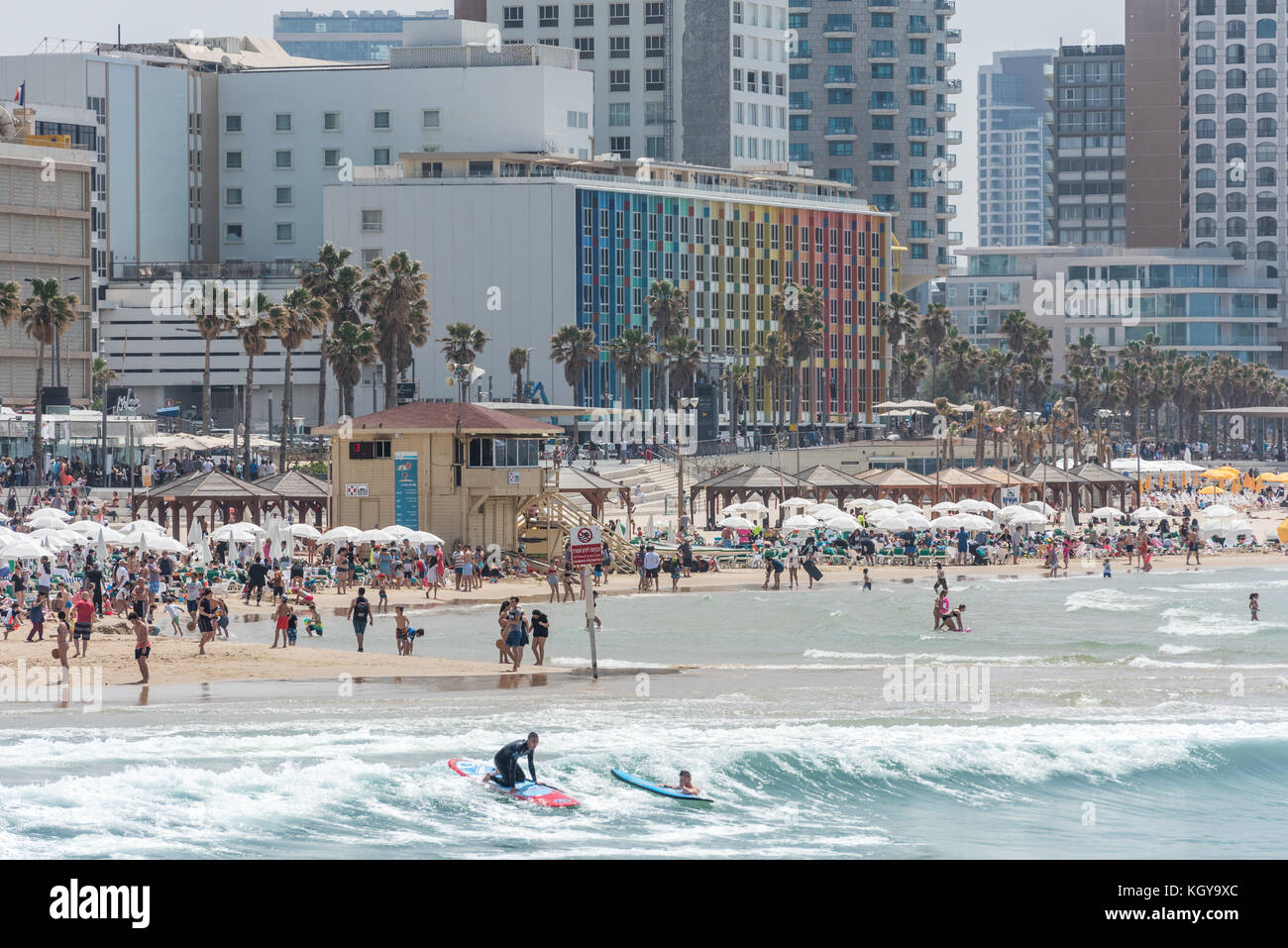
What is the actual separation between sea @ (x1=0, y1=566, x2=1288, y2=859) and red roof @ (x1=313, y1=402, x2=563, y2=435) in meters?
18.3

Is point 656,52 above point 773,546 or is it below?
above

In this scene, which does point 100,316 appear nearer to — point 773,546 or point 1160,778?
point 773,546

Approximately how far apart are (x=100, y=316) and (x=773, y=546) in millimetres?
74673

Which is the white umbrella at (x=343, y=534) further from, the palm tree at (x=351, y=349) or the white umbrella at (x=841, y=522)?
the palm tree at (x=351, y=349)

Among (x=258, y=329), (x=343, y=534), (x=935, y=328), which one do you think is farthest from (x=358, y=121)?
(x=343, y=534)

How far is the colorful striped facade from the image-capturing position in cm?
12619

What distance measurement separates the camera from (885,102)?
17200cm

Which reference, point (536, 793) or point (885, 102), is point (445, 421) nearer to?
point (536, 793)

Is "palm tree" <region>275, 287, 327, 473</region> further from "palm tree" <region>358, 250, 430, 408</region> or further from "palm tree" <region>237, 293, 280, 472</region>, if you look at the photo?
"palm tree" <region>358, 250, 430, 408</region>

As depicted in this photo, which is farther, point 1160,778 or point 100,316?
point 100,316

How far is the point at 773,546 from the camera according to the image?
227 ft

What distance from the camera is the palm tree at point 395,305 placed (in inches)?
3561

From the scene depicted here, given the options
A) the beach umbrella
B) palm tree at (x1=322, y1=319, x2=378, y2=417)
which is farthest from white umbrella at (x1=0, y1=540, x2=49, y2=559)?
the beach umbrella
